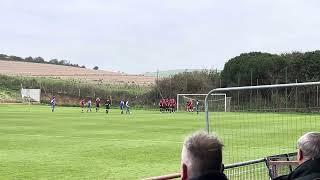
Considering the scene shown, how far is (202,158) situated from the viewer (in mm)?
3961

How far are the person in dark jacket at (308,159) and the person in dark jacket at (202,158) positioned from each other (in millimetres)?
990

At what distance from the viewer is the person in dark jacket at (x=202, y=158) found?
396cm

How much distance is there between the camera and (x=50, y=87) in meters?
88.1

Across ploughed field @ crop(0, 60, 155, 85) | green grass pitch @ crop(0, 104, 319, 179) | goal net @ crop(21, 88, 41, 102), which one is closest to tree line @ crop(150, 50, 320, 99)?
goal net @ crop(21, 88, 41, 102)

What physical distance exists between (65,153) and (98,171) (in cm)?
440

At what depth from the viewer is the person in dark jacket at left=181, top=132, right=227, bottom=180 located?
3.96m

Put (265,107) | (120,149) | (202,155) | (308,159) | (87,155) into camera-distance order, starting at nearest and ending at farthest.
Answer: (202,155) → (308,159) → (265,107) → (87,155) → (120,149)

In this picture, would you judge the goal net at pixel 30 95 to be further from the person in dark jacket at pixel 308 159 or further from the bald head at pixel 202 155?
the bald head at pixel 202 155

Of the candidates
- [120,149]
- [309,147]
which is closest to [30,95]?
[120,149]

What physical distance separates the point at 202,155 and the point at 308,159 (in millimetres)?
1272

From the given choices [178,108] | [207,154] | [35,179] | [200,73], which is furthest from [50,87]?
[207,154]

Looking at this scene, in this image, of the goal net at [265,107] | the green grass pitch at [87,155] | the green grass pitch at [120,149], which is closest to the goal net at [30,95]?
the green grass pitch at [120,149]

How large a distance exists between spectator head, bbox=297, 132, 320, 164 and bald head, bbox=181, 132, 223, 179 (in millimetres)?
1118

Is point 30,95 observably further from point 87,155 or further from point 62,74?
point 87,155
